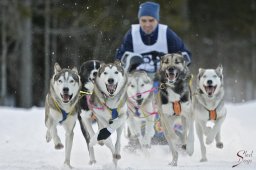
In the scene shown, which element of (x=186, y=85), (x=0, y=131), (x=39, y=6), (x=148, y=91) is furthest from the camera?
(x=39, y=6)

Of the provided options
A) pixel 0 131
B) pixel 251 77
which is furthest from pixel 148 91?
pixel 251 77

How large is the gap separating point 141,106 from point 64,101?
134 centimetres

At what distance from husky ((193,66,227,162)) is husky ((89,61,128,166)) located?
94cm

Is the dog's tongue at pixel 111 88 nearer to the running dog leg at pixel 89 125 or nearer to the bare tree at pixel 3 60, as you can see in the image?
the running dog leg at pixel 89 125

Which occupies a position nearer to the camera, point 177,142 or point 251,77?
point 177,142

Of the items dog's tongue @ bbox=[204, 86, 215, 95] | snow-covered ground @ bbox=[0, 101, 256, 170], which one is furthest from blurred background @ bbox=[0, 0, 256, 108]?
dog's tongue @ bbox=[204, 86, 215, 95]

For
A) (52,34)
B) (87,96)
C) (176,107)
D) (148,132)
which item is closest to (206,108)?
(176,107)

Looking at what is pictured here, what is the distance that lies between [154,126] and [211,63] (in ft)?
88.6

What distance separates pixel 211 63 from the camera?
1350 inches

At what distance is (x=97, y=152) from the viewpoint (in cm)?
758

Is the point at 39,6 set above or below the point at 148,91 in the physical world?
above

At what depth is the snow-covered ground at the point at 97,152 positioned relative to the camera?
248 inches

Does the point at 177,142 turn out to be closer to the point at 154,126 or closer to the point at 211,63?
the point at 154,126

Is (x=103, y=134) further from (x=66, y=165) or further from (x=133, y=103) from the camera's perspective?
(x=133, y=103)
